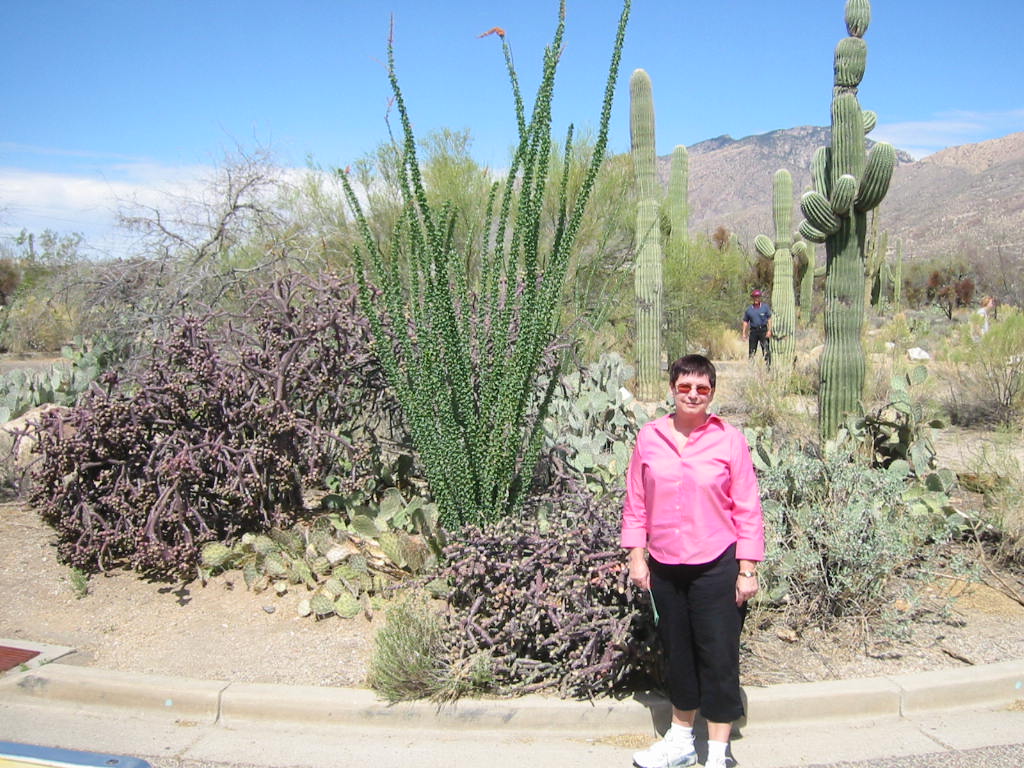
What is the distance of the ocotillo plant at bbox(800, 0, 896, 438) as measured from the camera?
898cm

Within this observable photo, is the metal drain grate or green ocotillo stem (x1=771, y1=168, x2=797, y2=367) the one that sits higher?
green ocotillo stem (x1=771, y1=168, x2=797, y2=367)

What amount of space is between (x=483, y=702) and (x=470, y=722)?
99 millimetres

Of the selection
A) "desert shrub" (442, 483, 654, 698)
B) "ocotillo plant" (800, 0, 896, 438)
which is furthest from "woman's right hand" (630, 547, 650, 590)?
"ocotillo plant" (800, 0, 896, 438)

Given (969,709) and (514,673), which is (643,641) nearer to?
(514,673)

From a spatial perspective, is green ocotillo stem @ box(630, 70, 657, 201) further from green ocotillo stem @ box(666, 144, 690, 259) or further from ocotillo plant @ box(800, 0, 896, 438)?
ocotillo plant @ box(800, 0, 896, 438)

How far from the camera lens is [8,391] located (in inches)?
339

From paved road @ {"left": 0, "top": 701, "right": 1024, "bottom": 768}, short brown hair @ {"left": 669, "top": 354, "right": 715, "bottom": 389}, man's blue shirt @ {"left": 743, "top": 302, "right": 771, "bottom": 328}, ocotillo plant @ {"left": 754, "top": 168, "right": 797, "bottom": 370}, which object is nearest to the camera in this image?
short brown hair @ {"left": 669, "top": 354, "right": 715, "bottom": 389}

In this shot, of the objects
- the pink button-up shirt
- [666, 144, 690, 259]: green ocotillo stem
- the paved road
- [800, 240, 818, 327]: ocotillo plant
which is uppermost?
[666, 144, 690, 259]: green ocotillo stem

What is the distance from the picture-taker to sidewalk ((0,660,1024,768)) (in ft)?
12.5

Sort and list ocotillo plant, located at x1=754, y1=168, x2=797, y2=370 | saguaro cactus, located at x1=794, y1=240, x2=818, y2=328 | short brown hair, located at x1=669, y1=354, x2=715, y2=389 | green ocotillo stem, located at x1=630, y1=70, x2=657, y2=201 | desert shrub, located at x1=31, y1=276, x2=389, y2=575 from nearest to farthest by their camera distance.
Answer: short brown hair, located at x1=669, y1=354, x2=715, y2=389 < desert shrub, located at x1=31, y1=276, x2=389, y2=575 < green ocotillo stem, located at x1=630, y1=70, x2=657, y2=201 < ocotillo plant, located at x1=754, y1=168, x2=797, y2=370 < saguaro cactus, located at x1=794, y1=240, x2=818, y2=328

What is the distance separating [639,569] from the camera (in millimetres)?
3674

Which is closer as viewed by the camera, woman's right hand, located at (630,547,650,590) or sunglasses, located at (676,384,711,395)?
sunglasses, located at (676,384,711,395)

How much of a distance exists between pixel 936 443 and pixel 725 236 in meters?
27.8

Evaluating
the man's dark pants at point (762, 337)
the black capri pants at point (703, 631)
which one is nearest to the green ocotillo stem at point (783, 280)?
the man's dark pants at point (762, 337)
